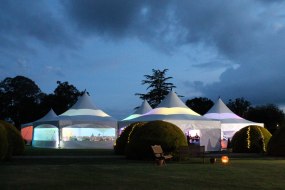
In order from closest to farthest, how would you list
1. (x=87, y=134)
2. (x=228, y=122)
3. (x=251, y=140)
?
(x=251, y=140) → (x=228, y=122) → (x=87, y=134)

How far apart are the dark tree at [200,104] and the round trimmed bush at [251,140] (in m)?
57.5

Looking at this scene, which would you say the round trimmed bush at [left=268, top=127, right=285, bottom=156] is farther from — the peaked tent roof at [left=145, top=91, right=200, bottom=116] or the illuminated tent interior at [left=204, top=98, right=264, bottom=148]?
the illuminated tent interior at [left=204, top=98, right=264, bottom=148]

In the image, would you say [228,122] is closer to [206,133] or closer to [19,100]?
[206,133]

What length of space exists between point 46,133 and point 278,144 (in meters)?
24.4

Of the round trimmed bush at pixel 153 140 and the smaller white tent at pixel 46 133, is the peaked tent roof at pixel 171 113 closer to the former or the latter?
the smaller white tent at pixel 46 133

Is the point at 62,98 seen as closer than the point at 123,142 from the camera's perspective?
No

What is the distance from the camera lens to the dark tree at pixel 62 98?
252ft

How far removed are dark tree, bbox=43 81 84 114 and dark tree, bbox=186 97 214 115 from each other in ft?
78.5

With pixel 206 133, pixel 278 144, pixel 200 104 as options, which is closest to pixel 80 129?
pixel 206 133

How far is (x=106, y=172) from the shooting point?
14352 millimetres

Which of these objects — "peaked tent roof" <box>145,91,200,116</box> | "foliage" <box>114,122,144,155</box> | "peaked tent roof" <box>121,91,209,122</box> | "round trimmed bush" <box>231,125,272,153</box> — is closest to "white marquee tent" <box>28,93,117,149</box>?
"peaked tent roof" <box>121,91,209,122</box>

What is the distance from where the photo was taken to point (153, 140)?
72.3 ft

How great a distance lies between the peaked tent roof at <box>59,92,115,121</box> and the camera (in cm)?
4174

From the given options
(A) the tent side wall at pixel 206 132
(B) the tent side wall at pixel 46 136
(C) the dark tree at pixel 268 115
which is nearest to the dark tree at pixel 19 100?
(B) the tent side wall at pixel 46 136
